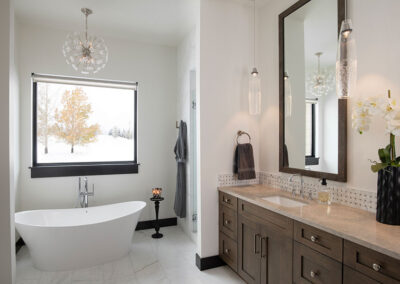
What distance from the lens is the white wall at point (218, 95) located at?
2.61 metres

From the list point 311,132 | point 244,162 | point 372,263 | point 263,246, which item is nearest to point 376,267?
point 372,263

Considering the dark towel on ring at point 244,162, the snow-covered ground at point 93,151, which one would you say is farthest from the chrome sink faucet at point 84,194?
the dark towel on ring at point 244,162

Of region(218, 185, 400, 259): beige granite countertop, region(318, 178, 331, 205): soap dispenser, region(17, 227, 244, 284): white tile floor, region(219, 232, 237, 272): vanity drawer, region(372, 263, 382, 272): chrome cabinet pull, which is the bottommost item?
region(17, 227, 244, 284): white tile floor

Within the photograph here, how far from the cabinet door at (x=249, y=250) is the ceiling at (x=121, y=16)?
2323 mm

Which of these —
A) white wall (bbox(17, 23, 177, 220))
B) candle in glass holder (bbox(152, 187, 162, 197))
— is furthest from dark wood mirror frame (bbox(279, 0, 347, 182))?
white wall (bbox(17, 23, 177, 220))

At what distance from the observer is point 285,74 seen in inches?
98.4

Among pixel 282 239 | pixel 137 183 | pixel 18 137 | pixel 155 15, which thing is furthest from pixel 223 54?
pixel 18 137

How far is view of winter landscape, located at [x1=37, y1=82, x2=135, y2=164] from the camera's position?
11.2 feet

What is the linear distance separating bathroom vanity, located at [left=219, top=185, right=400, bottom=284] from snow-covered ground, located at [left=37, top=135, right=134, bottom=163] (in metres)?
1.91

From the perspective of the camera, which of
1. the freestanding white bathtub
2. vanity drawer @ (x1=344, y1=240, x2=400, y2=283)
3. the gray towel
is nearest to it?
vanity drawer @ (x1=344, y1=240, x2=400, y2=283)

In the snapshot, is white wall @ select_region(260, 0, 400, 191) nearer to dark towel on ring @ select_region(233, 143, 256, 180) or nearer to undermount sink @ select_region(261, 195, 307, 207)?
undermount sink @ select_region(261, 195, 307, 207)

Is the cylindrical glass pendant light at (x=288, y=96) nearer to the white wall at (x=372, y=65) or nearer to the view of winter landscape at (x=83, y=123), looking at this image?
the white wall at (x=372, y=65)

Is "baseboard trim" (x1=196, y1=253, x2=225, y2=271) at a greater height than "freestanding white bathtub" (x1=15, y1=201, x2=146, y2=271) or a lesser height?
lesser

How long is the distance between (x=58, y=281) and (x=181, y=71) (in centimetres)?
303
